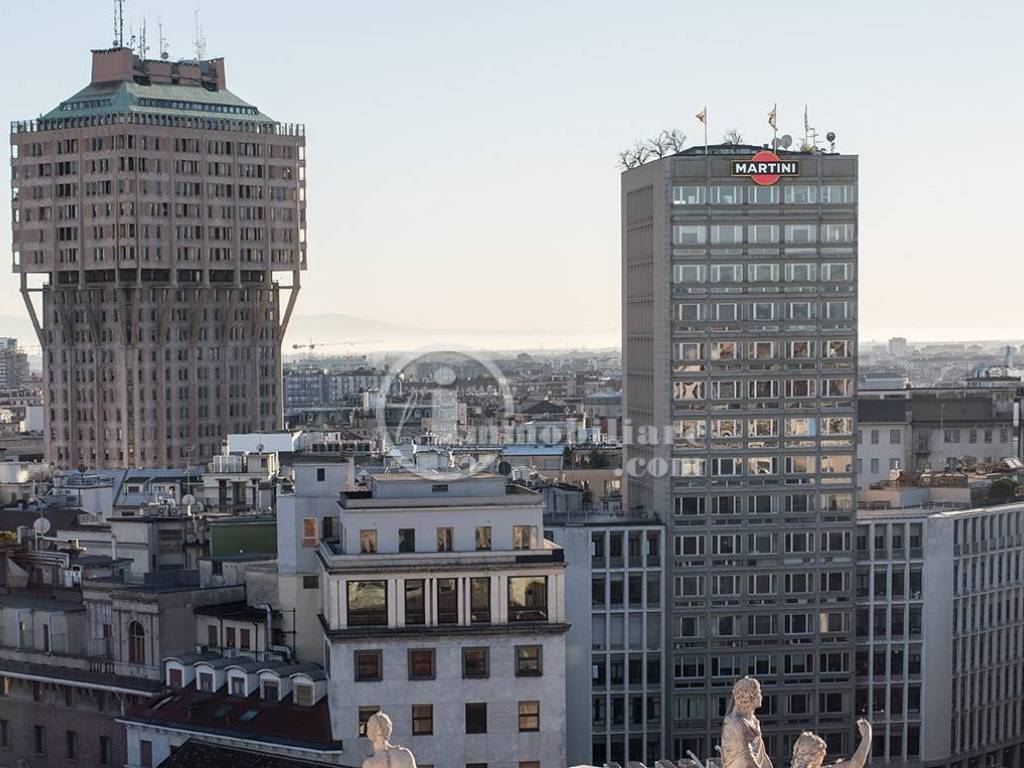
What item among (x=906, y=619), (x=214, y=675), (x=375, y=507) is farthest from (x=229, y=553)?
(x=906, y=619)

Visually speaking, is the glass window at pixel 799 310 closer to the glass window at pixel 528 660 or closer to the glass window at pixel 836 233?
the glass window at pixel 836 233

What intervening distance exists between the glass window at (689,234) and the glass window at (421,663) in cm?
3738

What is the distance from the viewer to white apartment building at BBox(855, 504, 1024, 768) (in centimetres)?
12144

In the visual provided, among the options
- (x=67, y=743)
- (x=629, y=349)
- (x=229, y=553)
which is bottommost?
(x=67, y=743)

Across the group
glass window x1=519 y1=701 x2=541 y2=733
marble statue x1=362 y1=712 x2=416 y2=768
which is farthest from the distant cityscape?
marble statue x1=362 y1=712 x2=416 y2=768

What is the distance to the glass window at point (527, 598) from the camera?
293 ft

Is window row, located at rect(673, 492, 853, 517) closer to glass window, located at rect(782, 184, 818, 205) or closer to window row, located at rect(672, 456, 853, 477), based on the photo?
window row, located at rect(672, 456, 853, 477)

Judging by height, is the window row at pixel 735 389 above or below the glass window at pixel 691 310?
below

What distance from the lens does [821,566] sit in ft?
393

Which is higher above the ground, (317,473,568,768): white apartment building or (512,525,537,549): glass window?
(512,525,537,549): glass window

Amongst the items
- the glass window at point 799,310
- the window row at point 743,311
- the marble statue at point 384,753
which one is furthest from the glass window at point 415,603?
the marble statue at point 384,753

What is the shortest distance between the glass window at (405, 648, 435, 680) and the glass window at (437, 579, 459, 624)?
51.0 inches

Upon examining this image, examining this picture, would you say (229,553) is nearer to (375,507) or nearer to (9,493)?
(375,507)

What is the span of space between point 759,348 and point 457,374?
48898 millimetres
